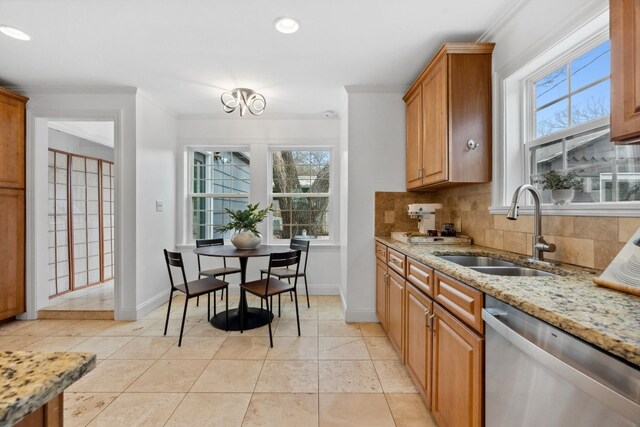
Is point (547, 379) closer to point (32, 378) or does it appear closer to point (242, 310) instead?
point (32, 378)

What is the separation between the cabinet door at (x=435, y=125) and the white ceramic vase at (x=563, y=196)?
69 cm

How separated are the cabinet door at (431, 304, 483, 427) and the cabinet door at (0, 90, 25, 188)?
13.4 feet

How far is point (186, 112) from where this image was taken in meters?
3.88

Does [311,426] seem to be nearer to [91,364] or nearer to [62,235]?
[91,364]

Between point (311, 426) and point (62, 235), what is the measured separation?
4302mm

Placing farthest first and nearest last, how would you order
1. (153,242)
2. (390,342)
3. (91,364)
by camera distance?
(153,242) < (390,342) < (91,364)

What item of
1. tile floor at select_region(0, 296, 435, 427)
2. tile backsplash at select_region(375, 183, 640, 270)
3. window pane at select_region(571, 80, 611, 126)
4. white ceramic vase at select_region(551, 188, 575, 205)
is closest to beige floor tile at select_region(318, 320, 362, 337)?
tile floor at select_region(0, 296, 435, 427)

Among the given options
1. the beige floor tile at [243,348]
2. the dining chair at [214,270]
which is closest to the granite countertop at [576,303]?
the beige floor tile at [243,348]

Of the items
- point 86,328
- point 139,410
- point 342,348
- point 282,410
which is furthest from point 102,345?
point 342,348

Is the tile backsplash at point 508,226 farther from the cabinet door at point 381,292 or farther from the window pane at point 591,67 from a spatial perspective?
the window pane at point 591,67

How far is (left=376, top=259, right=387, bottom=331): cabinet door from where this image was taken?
2588mm

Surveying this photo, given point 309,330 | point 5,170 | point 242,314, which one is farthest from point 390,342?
point 5,170

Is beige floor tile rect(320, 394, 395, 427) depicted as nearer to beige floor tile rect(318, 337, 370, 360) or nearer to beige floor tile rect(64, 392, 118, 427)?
beige floor tile rect(318, 337, 370, 360)

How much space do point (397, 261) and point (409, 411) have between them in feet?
3.17
